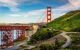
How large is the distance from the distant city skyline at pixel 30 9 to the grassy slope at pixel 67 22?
13 centimetres

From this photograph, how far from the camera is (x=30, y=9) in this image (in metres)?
7.86

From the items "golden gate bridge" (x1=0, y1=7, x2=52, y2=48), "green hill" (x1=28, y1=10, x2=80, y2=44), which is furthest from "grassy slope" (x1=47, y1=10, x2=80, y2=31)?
"golden gate bridge" (x1=0, y1=7, x2=52, y2=48)

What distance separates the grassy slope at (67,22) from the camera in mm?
7777

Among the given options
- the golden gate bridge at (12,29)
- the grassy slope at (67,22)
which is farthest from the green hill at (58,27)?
the golden gate bridge at (12,29)

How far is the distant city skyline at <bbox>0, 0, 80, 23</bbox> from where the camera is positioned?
7.81 meters

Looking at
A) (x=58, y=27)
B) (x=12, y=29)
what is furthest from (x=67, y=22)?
(x=12, y=29)

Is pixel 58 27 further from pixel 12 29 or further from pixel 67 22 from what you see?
pixel 12 29

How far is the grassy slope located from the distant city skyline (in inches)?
5.0

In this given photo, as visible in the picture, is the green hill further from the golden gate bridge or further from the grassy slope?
the golden gate bridge

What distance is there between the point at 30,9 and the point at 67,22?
919 mm

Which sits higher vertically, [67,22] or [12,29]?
[67,22]

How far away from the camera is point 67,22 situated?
7816mm

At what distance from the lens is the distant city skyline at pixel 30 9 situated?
307 inches

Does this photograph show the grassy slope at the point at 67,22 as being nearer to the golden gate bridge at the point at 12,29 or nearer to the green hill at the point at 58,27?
the green hill at the point at 58,27
